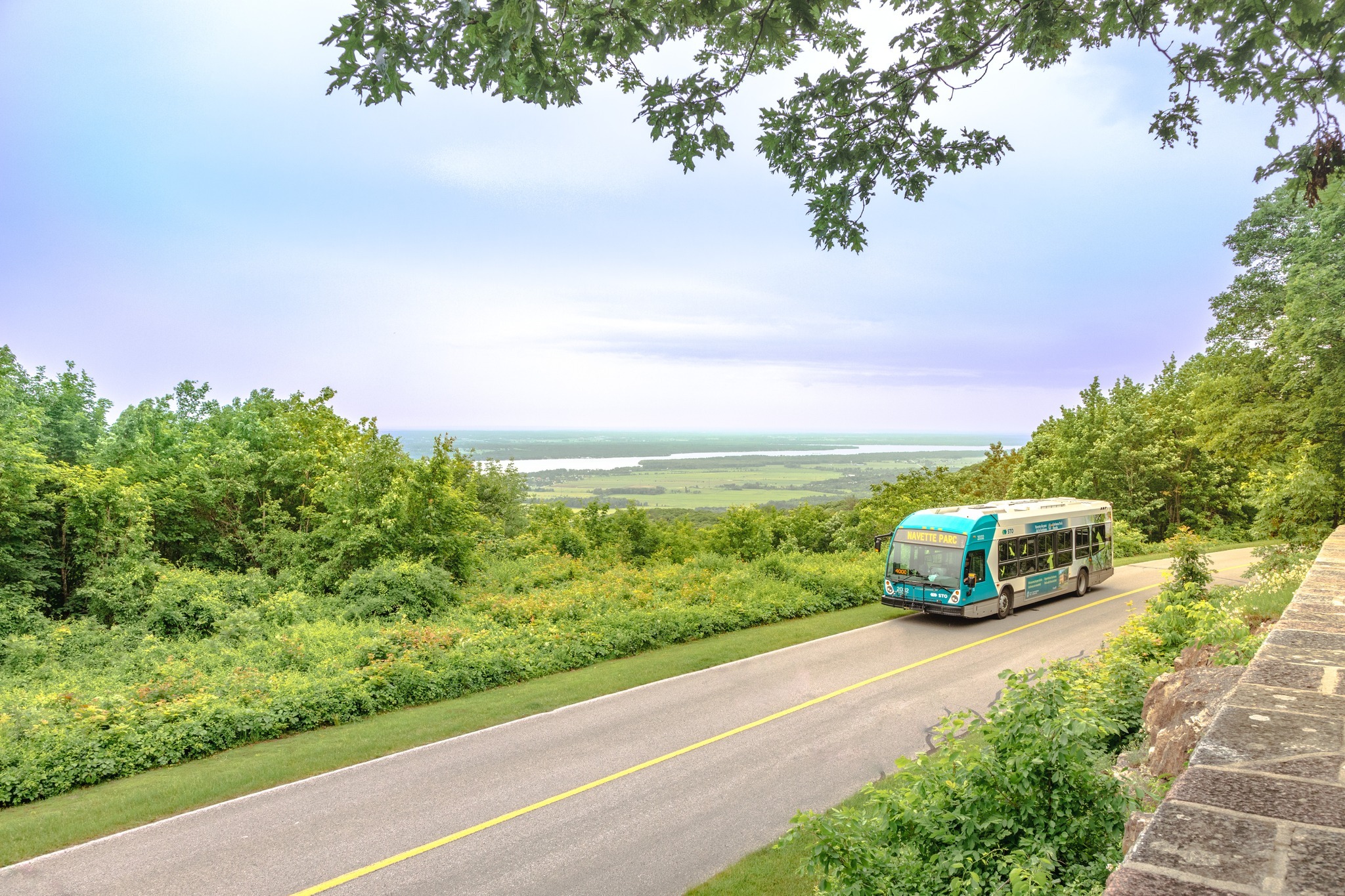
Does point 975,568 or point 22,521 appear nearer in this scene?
point 975,568

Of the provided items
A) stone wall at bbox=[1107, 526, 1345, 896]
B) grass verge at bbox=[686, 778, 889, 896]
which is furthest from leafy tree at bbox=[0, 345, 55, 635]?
stone wall at bbox=[1107, 526, 1345, 896]

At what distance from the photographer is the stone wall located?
1685mm

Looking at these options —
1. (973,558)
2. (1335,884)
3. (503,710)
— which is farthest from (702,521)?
(1335,884)

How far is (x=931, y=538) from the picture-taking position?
63.0 ft

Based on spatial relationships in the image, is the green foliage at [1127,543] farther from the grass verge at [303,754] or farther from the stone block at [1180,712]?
the stone block at [1180,712]

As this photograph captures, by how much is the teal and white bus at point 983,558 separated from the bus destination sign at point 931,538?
0.02m

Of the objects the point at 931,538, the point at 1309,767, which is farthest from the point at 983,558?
the point at 1309,767

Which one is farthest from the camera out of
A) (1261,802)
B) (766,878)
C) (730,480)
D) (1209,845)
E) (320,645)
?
(730,480)

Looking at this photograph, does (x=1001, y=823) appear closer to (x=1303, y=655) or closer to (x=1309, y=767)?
(x=1303, y=655)

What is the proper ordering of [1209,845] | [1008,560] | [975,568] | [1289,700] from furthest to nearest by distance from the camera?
[1008,560]
[975,568]
[1289,700]
[1209,845]

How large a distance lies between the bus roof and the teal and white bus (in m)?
0.03

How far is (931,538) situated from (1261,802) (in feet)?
59.1

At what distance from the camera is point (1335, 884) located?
64.1 inches

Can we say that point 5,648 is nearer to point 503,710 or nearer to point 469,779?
point 503,710
